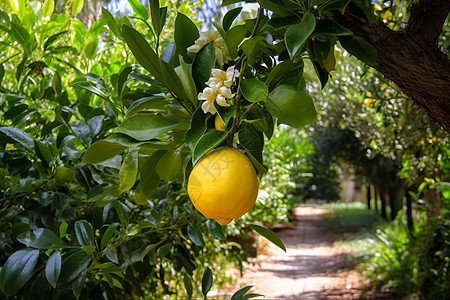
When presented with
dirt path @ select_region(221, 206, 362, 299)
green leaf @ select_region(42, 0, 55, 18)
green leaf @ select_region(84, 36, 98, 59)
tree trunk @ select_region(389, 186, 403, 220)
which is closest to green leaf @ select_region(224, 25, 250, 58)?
green leaf @ select_region(84, 36, 98, 59)

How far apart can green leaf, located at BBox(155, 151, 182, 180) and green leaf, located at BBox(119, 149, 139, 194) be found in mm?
34

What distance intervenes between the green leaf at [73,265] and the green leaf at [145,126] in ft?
1.20

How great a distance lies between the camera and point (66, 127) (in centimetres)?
88

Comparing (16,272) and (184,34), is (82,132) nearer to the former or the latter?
(16,272)

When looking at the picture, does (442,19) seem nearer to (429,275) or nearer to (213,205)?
(213,205)

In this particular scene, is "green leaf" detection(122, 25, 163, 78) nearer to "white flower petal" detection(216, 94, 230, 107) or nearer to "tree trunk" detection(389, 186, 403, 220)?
"white flower petal" detection(216, 94, 230, 107)

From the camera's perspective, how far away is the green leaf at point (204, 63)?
1.56ft

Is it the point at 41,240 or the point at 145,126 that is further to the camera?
the point at 41,240

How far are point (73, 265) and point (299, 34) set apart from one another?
567mm

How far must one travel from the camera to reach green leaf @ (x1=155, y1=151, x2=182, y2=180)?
0.53 m

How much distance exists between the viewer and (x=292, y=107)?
15.9 inches

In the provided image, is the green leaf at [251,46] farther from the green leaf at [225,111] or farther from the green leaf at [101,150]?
the green leaf at [101,150]

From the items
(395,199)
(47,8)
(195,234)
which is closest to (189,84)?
(195,234)

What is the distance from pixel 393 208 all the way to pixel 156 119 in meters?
9.45
